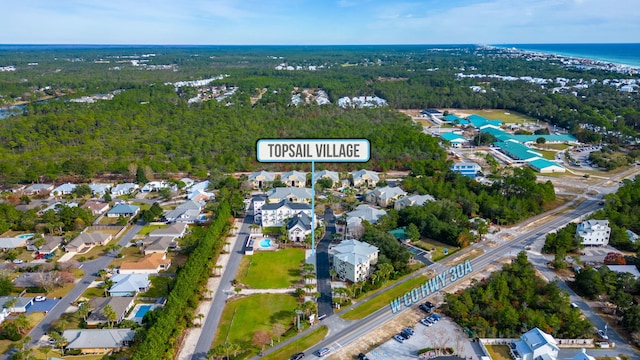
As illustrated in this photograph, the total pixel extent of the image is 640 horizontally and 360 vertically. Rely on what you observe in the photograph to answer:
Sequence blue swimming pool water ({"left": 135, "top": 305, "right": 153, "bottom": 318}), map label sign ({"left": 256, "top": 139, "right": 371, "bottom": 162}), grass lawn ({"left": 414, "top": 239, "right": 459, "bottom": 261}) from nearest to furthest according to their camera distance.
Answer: map label sign ({"left": 256, "top": 139, "right": 371, "bottom": 162})
blue swimming pool water ({"left": 135, "top": 305, "right": 153, "bottom": 318})
grass lawn ({"left": 414, "top": 239, "right": 459, "bottom": 261})

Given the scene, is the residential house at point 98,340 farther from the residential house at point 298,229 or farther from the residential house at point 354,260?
the residential house at point 298,229

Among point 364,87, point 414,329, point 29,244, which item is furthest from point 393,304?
point 364,87

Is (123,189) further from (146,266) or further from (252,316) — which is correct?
(252,316)

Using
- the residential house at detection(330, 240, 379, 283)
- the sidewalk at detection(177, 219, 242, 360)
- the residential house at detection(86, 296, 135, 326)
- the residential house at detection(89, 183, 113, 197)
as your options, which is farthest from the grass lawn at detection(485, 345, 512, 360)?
the residential house at detection(89, 183, 113, 197)

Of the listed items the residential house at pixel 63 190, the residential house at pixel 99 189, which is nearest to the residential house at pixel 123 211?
the residential house at pixel 99 189

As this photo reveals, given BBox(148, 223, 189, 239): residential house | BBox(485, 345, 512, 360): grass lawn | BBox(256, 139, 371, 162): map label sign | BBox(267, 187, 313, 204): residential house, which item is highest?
BBox(256, 139, 371, 162): map label sign

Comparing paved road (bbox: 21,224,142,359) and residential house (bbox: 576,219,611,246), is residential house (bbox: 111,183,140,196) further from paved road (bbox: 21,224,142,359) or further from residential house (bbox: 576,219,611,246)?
residential house (bbox: 576,219,611,246)
